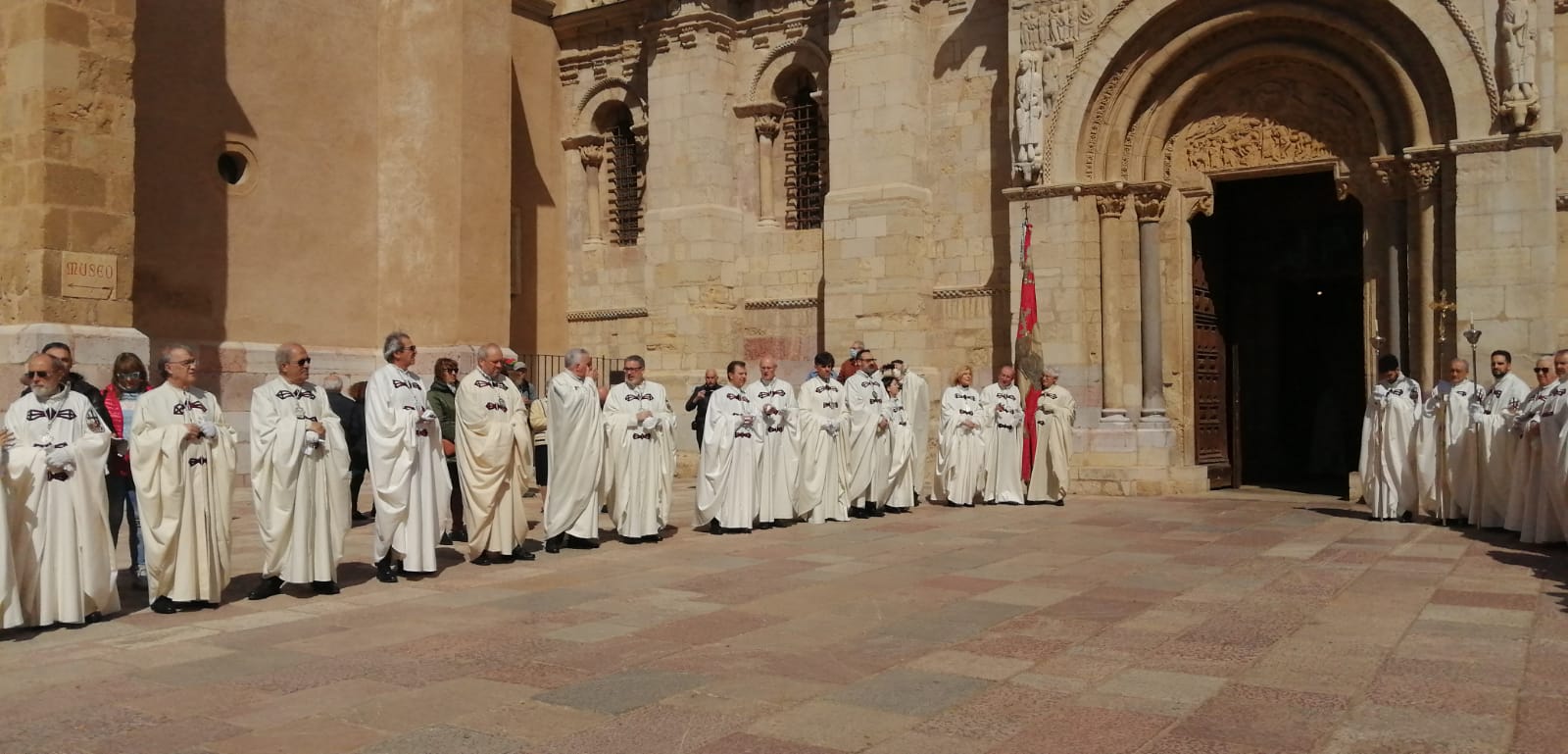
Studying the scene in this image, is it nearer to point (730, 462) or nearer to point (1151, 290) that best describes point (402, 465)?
point (730, 462)

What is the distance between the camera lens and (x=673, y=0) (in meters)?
18.8

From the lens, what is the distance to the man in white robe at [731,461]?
37.5 ft

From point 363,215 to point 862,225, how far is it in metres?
7.12

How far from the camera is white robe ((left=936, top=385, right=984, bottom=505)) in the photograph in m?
13.9

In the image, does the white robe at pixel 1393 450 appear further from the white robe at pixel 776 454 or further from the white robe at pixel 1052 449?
the white robe at pixel 776 454

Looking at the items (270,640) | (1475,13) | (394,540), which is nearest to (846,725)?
(270,640)

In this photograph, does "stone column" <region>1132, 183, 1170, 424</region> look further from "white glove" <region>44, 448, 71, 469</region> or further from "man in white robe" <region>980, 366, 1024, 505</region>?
"white glove" <region>44, 448, 71, 469</region>

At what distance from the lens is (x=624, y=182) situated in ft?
67.6

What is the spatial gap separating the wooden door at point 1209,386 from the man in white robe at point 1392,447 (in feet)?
11.2

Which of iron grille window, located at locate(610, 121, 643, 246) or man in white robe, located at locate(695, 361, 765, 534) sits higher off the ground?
iron grille window, located at locate(610, 121, 643, 246)

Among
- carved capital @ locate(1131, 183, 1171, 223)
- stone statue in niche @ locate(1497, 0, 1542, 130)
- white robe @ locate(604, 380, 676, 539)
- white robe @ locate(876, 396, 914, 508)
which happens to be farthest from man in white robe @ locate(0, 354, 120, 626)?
stone statue in niche @ locate(1497, 0, 1542, 130)

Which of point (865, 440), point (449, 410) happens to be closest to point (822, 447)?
point (865, 440)

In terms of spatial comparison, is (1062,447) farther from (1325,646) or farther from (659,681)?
(659,681)

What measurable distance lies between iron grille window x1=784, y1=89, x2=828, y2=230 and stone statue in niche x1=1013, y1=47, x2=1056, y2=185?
3.81 meters
